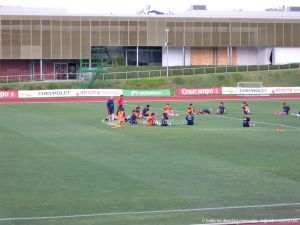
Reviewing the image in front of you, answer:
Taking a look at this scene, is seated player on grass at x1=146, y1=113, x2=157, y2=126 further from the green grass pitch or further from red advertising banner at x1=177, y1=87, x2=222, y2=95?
red advertising banner at x1=177, y1=87, x2=222, y2=95

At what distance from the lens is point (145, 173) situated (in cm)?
2047

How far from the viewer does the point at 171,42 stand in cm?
9288

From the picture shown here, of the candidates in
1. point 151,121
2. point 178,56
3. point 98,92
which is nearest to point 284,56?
point 178,56

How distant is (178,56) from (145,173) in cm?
7620

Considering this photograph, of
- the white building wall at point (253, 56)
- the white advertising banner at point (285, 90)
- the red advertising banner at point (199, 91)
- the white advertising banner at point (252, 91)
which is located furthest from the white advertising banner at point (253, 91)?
the white building wall at point (253, 56)

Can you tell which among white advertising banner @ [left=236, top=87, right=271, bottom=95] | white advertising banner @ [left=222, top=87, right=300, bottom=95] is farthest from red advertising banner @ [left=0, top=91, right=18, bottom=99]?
white advertising banner @ [left=236, top=87, right=271, bottom=95]

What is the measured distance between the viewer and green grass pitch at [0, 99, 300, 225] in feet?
50.3

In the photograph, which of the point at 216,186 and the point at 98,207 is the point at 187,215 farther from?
the point at 216,186

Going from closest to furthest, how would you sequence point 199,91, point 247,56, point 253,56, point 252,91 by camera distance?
point 252,91 → point 199,91 → point 247,56 → point 253,56

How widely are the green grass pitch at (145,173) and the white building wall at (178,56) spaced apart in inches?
2361

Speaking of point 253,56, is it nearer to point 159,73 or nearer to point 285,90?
point 159,73

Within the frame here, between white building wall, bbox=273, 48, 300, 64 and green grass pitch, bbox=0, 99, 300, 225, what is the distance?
202 feet

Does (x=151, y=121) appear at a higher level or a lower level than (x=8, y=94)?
lower

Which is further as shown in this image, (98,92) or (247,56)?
(247,56)
